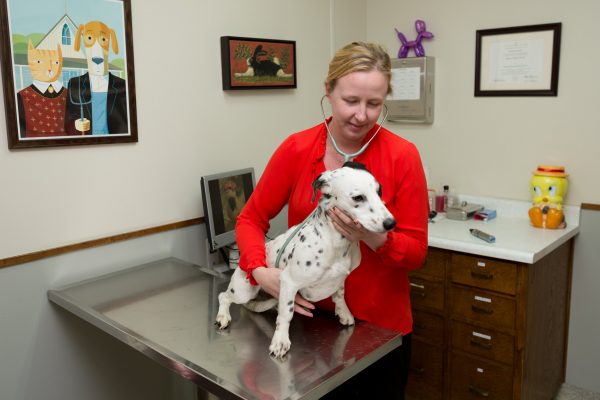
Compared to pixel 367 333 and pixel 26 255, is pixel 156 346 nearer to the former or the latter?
pixel 367 333

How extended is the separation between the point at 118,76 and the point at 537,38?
2.03 metres

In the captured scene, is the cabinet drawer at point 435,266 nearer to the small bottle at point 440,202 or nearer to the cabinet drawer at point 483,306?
the cabinet drawer at point 483,306

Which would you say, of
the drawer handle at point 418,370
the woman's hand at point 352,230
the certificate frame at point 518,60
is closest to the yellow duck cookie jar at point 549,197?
the certificate frame at point 518,60

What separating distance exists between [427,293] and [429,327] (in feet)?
0.55

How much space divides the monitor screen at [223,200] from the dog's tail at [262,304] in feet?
2.64

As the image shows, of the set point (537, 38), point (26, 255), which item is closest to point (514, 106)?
point (537, 38)

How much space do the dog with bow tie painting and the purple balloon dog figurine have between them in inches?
67.5

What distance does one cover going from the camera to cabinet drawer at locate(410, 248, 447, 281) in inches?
103

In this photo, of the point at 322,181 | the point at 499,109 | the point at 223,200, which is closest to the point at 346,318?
the point at 322,181

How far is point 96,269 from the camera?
223cm

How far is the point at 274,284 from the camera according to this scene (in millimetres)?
1484

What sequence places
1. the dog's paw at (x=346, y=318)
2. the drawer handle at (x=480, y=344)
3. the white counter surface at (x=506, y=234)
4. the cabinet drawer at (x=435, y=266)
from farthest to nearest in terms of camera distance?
the cabinet drawer at (x=435, y=266), the drawer handle at (x=480, y=344), the white counter surface at (x=506, y=234), the dog's paw at (x=346, y=318)

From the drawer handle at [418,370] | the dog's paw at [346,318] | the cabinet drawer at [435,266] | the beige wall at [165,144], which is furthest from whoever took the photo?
the drawer handle at [418,370]

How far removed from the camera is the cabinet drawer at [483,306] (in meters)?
2.44
